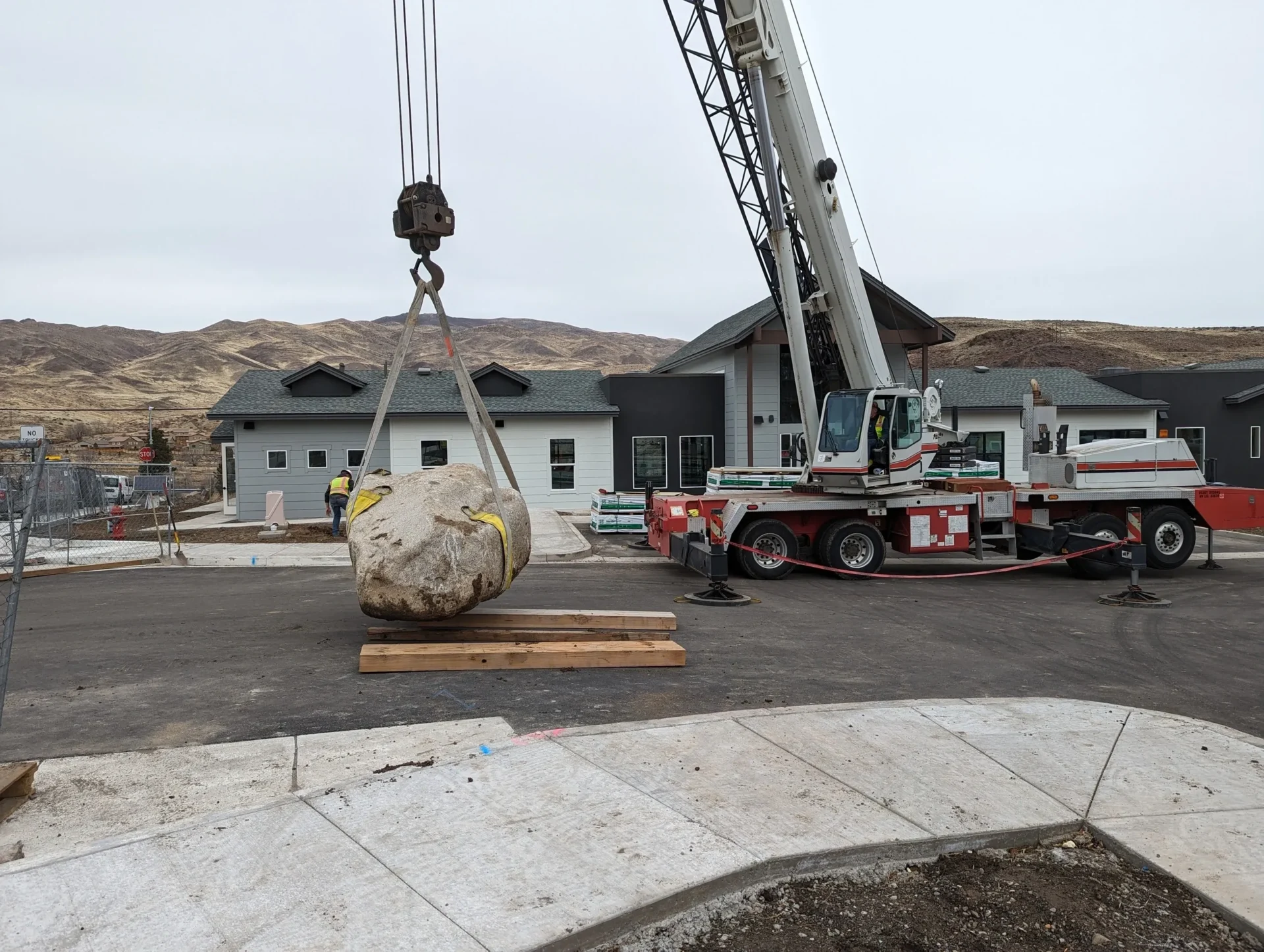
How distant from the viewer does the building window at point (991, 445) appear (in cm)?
2986

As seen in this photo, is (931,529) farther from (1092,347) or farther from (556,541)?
(1092,347)

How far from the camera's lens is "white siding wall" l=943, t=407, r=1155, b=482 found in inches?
1175

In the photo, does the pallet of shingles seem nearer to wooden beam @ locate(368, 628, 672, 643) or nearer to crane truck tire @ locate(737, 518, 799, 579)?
wooden beam @ locate(368, 628, 672, 643)

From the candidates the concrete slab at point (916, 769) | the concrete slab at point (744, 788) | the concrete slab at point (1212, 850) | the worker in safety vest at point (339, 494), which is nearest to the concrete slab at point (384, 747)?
the concrete slab at point (744, 788)

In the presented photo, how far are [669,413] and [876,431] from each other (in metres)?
13.2

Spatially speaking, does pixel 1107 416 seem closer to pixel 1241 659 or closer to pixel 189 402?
pixel 1241 659

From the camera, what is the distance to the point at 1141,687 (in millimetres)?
8336

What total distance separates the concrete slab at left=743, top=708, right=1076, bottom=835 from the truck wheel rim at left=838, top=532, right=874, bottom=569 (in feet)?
28.6

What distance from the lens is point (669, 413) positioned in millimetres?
28375

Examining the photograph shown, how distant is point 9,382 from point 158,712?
117953mm

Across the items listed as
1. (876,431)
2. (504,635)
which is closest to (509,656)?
(504,635)

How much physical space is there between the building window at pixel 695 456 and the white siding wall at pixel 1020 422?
7439 millimetres

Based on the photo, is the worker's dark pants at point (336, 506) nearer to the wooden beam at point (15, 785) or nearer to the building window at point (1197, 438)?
the wooden beam at point (15, 785)

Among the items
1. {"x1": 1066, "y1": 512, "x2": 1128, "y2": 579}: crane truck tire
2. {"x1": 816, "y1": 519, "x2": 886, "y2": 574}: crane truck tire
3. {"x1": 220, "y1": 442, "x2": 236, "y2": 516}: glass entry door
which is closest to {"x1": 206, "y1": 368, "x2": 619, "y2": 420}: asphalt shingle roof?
{"x1": 220, "y1": 442, "x2": 236, "y2": 516}: glass entry door
